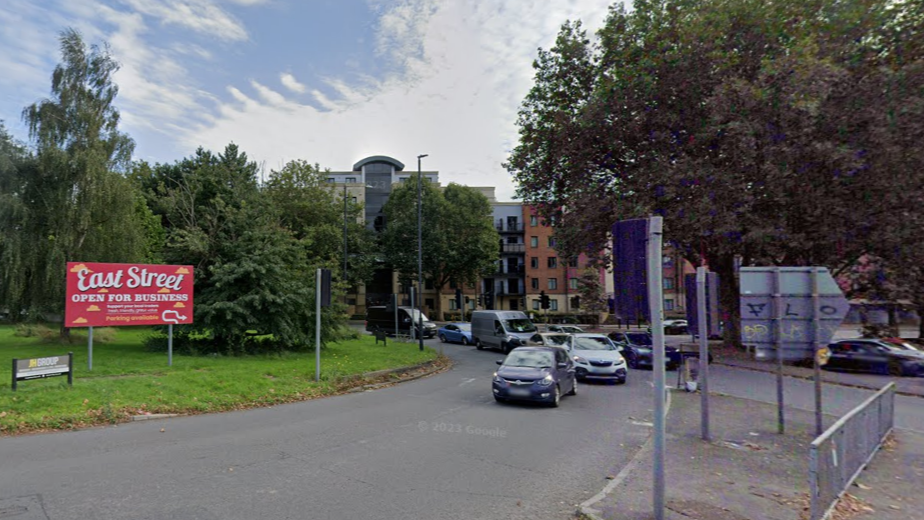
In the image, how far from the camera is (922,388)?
54.4ft

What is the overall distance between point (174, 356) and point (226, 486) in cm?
1258

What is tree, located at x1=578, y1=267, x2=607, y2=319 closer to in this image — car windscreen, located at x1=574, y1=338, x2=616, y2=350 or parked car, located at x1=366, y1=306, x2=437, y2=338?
parked car, located at x1=366, y1=306, x2=437, y2=338

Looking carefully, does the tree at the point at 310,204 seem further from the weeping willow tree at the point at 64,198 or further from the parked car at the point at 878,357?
the parked car at the point at 878,357

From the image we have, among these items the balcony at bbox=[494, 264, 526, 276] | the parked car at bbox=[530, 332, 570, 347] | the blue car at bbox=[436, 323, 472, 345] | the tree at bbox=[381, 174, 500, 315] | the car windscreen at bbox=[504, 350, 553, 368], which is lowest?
the blue car at bbox=[436, 323, 472, 345]

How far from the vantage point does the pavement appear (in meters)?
5.38

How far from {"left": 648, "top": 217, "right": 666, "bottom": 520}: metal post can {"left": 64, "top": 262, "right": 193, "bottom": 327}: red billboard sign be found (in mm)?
14308

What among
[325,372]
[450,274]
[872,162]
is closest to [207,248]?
[325,372]

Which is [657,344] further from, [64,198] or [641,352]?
[64,198]

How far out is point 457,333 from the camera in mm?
32688

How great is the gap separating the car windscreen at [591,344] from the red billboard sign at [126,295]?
12903 mm

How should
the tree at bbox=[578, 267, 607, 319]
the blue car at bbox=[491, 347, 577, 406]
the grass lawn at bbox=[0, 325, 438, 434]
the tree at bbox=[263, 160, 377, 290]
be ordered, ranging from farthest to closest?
the tree at bbox=[578, 267, 607, 319], the tree at bbox=[263, 160, 377, 290], the blue car at bbox=[491, 347, 577, 406], the grass lawn at bbox=[0, 325, 438, 434]

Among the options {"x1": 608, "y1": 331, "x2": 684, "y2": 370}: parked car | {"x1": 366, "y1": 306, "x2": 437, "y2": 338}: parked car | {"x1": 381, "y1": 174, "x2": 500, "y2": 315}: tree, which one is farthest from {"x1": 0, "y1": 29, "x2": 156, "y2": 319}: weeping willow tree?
{"x1": 381, "y1": 174, "x2": 500, "y2": 315}: tree

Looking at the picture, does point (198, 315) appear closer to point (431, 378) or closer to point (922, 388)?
point (431, 378)

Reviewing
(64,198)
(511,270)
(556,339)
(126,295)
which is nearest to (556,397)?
(556,339)
